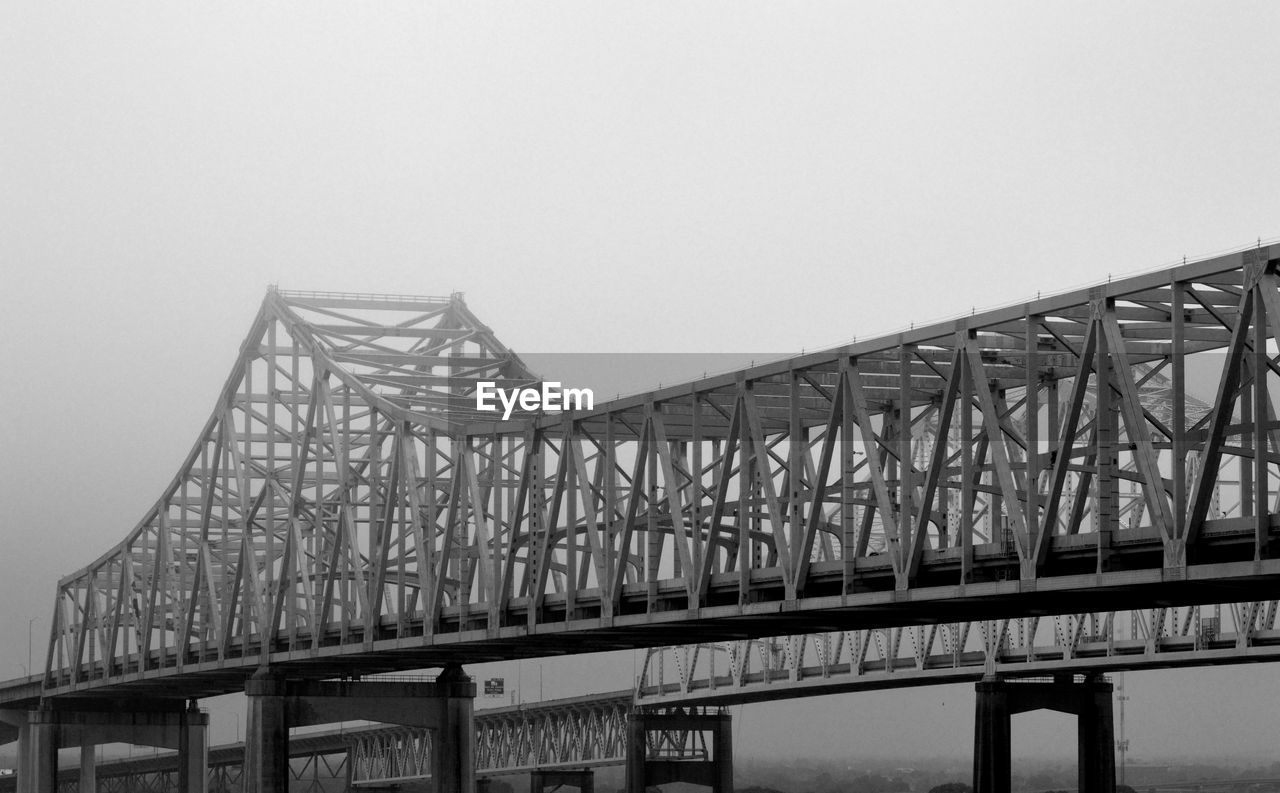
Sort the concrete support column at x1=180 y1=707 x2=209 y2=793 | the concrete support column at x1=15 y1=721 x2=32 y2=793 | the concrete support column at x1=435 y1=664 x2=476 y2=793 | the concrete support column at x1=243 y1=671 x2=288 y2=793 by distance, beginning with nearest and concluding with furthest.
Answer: the concrete support column at x1=435 y1=664 x2=476 y2=793 < the concrete support column at x1=243 y1=671 x2=288 y2=793 < the concrete support column at x1=180 y1=707 x2=209 y2=793 < the concrete support column at x1=15 y1=721 x2=32 y2=793

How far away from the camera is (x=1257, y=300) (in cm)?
5338

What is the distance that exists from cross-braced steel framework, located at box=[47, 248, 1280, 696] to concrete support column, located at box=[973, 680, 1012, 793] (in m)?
14.9

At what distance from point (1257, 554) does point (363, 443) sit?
258ft

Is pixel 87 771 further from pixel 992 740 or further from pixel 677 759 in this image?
pixel 992 740

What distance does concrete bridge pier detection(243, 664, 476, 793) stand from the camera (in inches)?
4464

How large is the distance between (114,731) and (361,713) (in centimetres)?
5778

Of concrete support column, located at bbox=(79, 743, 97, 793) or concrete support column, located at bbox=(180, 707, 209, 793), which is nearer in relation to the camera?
concrete support column, located at bbox=(180, 707, 209, 793)

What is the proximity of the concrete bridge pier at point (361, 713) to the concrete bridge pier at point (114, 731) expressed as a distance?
136 ft

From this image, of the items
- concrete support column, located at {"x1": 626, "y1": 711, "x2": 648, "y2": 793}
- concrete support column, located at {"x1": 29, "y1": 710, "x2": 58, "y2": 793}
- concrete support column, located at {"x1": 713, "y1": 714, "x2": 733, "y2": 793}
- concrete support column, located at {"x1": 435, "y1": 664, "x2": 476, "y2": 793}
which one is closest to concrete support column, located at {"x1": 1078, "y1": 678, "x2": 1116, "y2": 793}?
concrete support column, located at {"x1": 435, "y1": 664, "x2": 476, "y2": 793}

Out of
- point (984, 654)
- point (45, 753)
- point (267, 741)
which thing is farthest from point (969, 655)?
point (45, 753)

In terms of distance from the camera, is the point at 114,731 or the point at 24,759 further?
the point at 24,759

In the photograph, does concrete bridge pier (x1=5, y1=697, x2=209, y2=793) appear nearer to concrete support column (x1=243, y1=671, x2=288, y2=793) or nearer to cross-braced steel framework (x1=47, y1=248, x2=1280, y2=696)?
cross-braced steel framework (x1=47, y1=248, x2=1280, y2=696)

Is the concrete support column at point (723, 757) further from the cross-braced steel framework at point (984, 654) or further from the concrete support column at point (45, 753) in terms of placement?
the concrete support column at point (45, 753)

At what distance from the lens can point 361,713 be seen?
115938 millimetres
